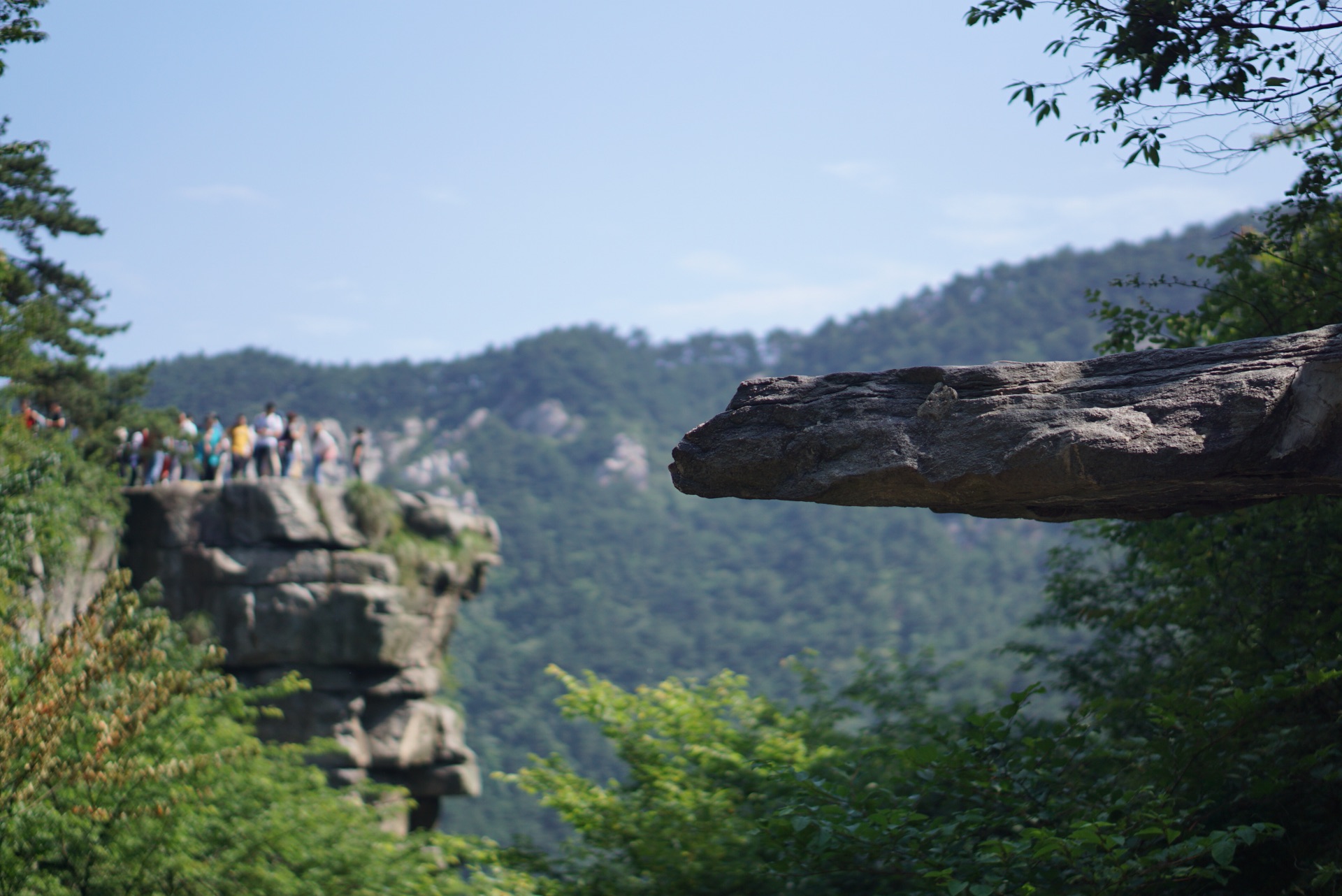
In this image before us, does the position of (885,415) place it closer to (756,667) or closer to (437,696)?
(437,696)

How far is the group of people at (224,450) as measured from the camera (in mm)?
16444

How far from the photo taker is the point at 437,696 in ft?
61.1

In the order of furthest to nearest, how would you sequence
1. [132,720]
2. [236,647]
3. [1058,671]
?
[236,647], [1058,671], [132,720]

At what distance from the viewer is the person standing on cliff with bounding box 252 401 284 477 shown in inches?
669

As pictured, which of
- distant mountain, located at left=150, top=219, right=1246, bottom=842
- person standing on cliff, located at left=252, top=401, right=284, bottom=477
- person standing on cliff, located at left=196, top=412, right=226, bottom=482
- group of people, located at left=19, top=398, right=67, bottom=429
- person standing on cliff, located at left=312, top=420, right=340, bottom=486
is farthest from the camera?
distant mountain, located at left=150, top=219, right=1246, bottom=842

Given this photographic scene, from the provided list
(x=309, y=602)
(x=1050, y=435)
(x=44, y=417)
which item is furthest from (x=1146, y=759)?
(x=44, y=417)

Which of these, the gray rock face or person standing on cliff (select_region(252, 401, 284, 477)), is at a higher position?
person standing on cliff (select_region(252, 401, 284, 477))

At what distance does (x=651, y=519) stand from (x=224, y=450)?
170 feet

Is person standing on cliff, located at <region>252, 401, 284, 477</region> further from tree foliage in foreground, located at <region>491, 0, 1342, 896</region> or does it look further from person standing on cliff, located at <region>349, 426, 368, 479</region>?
tree foliage in foreground, located at <region>491, 0, 1342, 896</region>

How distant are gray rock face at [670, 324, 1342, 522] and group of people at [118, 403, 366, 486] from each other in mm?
13463

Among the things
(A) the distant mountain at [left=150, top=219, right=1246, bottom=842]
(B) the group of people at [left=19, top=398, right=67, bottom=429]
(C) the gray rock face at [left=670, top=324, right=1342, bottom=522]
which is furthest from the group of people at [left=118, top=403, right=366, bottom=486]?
(A) the distant mountain at [left=150, top=219, right=1246, bottom=842]

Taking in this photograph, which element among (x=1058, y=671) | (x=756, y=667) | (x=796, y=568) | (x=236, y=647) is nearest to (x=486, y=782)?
(x=756, y=667)

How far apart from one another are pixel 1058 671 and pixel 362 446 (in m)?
12.3

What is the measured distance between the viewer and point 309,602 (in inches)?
631
